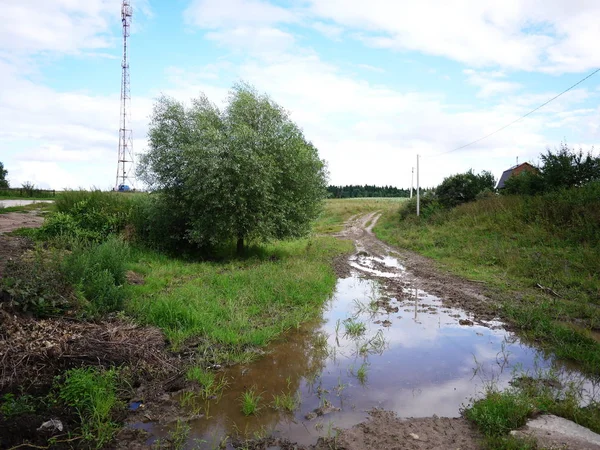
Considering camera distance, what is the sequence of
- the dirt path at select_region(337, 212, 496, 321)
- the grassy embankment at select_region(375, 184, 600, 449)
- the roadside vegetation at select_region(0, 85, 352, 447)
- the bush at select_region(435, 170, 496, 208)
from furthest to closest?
the bush at select_region(435, 170, 496, 208), the dirt path at select_region(337, 212, 496, 321), the roadside vegetation at select_region(0, 85, 352, 447), the grassy embankment at select_region(375, 184, 600, 449)

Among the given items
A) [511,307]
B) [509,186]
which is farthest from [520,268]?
[509,186]

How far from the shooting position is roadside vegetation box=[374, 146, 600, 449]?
5169mm

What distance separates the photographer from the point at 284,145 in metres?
16.8

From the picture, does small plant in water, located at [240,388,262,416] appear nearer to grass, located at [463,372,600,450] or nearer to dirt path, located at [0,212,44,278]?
grass, located at [463,372,600,450]

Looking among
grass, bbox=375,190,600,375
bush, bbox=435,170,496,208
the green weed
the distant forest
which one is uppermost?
the distant forest

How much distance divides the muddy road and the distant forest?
106 meters

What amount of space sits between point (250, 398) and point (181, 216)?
1269 cm

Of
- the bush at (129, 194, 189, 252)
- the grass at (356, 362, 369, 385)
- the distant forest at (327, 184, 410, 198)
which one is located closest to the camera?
the grass at (356, 362, 369, 385)

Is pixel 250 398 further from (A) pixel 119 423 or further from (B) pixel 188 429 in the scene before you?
(A) pixel 119 423

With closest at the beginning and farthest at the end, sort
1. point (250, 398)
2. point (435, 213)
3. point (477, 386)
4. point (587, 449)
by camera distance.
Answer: point (587, 449) → point (250, 398) → point (477, 386) → point (435, 213)

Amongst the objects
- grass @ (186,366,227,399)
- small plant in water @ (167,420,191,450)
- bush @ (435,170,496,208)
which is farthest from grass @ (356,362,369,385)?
bush @ (435,170,496,208)

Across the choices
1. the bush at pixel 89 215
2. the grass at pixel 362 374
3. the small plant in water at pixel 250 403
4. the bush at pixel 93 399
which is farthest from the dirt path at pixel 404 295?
the bush at pixel 89 215

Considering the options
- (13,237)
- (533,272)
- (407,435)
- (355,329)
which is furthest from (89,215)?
(533,272)

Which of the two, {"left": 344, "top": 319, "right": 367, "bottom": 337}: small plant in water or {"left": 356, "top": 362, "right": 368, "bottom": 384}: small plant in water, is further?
{"left": 344, "top": 319, "right": 367, "bottom": 337}: small plant in water
